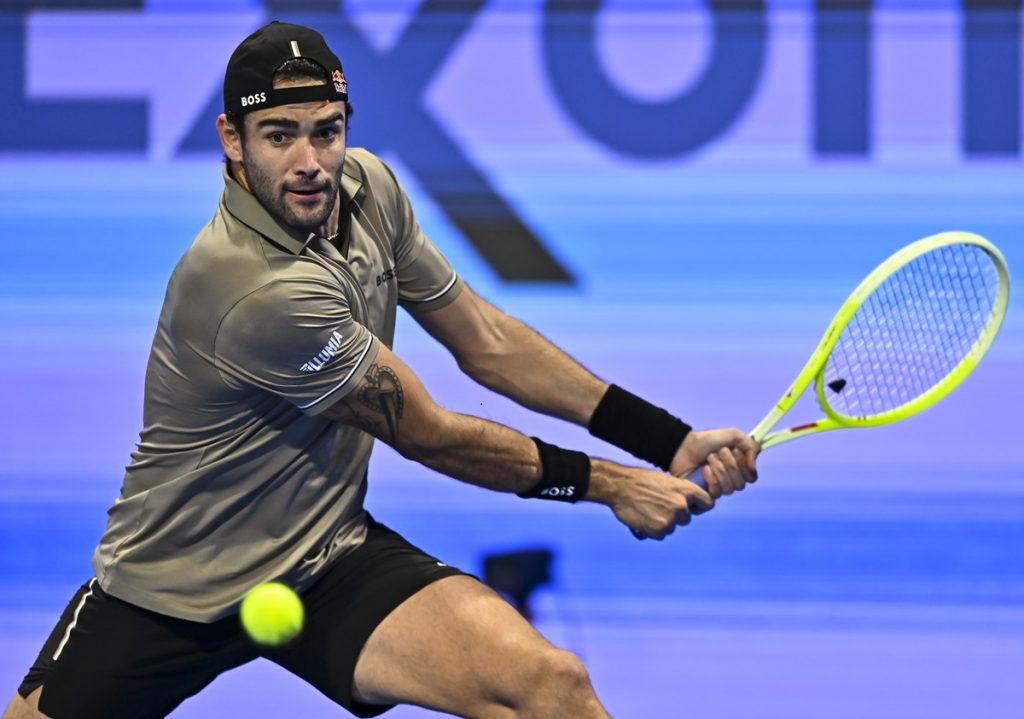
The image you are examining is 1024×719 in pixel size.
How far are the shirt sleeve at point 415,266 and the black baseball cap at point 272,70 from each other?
318 millimetres

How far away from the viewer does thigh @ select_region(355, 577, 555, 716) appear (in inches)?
97.7

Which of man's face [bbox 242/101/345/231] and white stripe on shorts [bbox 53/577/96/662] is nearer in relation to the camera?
man's face [bbox 242/101/345/231]

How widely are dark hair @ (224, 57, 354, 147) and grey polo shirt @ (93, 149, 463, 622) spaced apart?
98 millimetres

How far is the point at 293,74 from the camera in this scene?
8.33 ft

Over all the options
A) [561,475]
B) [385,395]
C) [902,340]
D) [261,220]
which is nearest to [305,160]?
[261,220]

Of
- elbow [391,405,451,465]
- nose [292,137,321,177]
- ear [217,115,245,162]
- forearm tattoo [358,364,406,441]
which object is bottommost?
elbow [391,405,451,465]

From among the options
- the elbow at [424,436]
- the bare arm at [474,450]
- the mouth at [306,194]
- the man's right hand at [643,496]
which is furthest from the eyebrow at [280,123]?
the man's right hand at [643,496]

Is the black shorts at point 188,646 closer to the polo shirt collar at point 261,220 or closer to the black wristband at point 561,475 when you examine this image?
the black wristband at point 561,475

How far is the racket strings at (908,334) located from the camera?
10.2 feet

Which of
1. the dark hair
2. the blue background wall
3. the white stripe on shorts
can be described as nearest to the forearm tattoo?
the dark hair

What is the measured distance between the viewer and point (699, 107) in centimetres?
466

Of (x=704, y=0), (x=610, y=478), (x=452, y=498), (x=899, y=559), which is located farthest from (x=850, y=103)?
(x=610, y=478)

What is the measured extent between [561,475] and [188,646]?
0.71m

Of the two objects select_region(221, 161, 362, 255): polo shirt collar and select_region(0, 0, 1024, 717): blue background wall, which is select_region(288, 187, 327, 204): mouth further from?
select_region(0, 0, 1024, 717): blue background wall
